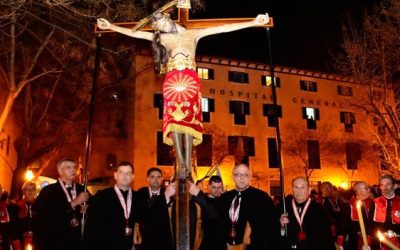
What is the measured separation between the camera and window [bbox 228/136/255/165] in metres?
33.5

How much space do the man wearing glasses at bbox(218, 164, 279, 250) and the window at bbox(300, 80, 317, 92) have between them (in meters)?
32.7

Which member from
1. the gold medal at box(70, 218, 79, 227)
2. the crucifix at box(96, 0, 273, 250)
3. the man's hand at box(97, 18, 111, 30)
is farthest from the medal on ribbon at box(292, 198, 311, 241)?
the man's hand at box(97, 18, 111, 30)

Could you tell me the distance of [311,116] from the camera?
3734 centimetres

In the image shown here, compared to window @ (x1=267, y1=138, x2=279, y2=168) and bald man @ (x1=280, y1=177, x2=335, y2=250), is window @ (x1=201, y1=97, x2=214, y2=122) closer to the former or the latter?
window @ (x1=267, y1=138, x2=279, y2=168)

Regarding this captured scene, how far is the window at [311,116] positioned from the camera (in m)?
36.9

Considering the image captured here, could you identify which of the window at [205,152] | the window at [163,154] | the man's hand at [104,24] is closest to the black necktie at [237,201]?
the man's hand at [104,24]

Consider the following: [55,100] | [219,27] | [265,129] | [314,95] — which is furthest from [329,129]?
[219,27]

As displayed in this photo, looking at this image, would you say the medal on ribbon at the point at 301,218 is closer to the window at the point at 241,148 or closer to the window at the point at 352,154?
the window at the point at 241,148

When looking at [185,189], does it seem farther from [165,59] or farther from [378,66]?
[378,66]

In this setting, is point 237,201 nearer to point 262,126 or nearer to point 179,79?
point 179,79

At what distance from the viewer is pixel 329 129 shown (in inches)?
1469

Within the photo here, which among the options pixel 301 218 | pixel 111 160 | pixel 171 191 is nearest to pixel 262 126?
pixel 111 160

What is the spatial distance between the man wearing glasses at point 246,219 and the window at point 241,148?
2776cm

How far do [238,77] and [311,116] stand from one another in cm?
755
